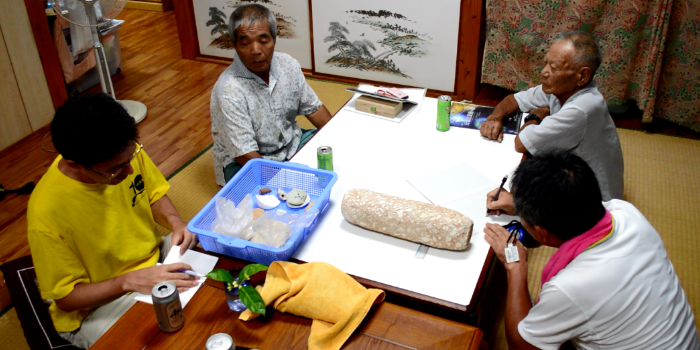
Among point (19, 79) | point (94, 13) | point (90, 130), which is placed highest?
point (90, 130)

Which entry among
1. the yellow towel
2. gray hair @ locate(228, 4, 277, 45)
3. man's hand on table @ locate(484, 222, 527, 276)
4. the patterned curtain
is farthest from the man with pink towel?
the patterned curtain

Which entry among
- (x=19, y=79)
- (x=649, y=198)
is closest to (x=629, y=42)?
(x=649, y=198)

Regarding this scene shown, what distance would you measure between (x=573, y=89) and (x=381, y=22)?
6.57ft

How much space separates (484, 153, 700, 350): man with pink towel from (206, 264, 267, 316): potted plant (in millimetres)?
675

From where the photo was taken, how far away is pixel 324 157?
1.87 m

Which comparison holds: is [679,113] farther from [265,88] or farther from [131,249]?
[131,249]

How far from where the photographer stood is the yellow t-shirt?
1409 mm

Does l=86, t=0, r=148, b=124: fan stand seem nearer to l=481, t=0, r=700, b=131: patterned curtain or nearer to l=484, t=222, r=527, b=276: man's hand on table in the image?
l=484, t=222, r=527, b=276: man's hand on table

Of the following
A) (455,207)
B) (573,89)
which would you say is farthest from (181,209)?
(573,89)

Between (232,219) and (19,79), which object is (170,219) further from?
(19,79)

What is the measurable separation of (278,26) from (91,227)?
2949 mm

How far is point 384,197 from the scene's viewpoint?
1.66 m

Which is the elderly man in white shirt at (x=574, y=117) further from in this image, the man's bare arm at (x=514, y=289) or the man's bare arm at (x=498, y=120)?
the man's bare arm at (x=514, y=289)

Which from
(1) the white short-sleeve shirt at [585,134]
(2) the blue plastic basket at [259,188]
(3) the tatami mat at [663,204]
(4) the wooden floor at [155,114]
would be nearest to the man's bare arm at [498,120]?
(1) the white short-sleeve shirt at [585,134]
